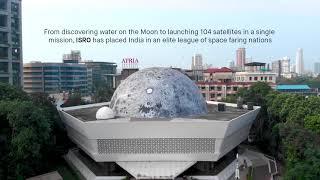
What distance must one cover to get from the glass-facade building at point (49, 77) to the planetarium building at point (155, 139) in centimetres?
7097

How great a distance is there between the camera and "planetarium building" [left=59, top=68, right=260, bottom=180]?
32.8 m

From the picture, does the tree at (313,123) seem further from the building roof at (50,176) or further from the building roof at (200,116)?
the building roof at (50,176)

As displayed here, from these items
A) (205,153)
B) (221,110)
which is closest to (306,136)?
(205,153)

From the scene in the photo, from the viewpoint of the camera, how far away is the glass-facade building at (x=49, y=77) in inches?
4183

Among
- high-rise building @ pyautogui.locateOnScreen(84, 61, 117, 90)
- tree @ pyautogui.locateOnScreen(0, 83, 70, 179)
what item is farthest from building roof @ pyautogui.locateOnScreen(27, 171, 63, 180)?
high-rise building @ pyautogui.locateOnScreen(84, 61, 117, 90)

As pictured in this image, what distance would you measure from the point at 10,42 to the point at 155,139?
38.8 meters

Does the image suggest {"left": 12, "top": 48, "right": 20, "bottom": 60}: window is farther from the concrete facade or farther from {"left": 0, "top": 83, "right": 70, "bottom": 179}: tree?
the concrete facade

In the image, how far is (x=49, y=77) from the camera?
4235 inches

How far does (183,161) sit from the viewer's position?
1335 inches

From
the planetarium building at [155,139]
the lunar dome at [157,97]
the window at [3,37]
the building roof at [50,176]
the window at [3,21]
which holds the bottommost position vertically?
the building roof at [50,176]

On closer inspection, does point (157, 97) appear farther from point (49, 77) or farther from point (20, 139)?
point (49, 77)

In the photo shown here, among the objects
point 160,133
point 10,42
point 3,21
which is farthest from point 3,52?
point 160,133

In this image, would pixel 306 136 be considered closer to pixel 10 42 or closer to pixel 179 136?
pixel 179 136

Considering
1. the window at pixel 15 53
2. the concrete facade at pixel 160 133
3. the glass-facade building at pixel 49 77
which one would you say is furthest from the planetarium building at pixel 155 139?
the glass-facade building at pixel 49 77
